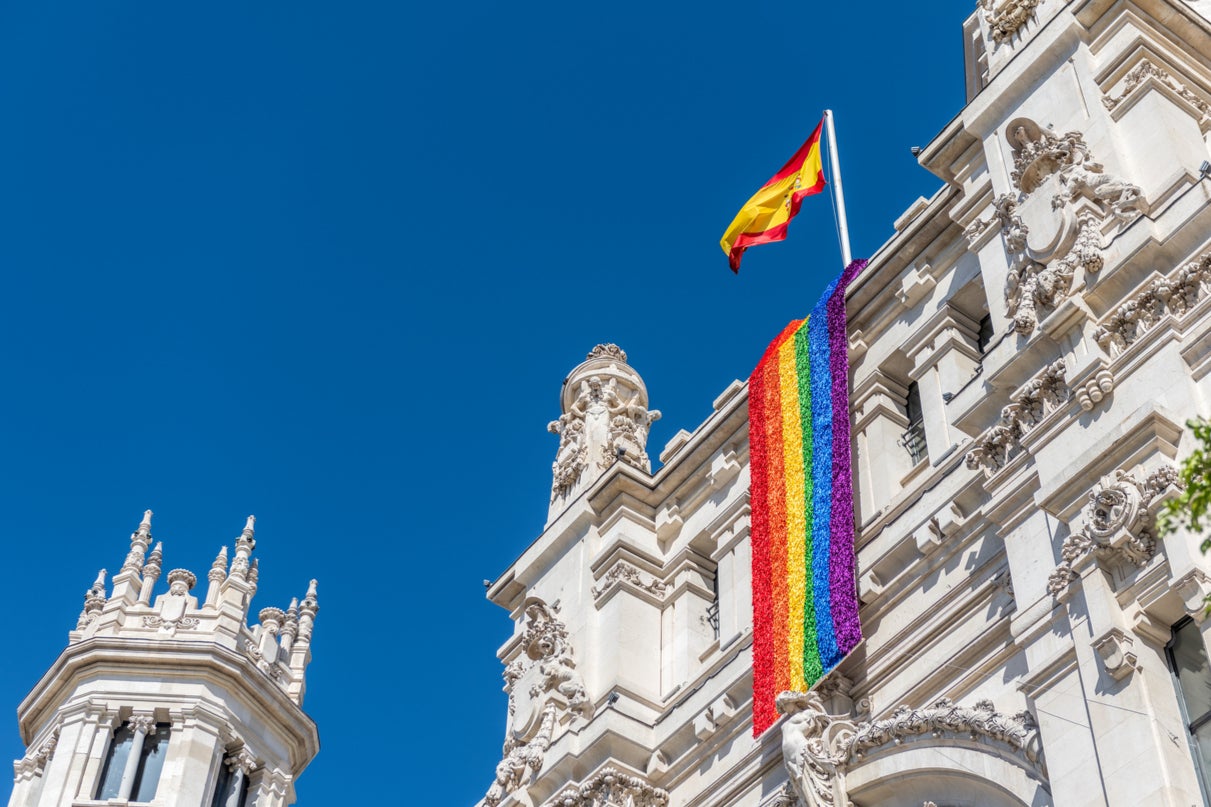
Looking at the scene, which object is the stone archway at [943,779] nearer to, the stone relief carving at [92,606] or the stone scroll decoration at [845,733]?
the stone scroll decoration at [845,733]

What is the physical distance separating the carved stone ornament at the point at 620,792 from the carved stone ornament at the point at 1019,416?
24.5 ft

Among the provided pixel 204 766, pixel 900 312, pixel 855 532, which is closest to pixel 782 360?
pixel 900 312

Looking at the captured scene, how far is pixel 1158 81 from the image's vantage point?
86.8 ft

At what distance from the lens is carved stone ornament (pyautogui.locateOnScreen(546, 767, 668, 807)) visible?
2805 cm

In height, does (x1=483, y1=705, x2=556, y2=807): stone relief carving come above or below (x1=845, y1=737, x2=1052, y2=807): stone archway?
above

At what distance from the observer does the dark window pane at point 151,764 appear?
46594 mm

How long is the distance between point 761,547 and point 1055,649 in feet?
27.9

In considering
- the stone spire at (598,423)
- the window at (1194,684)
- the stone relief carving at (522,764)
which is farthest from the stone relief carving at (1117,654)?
the stone spire at (598,423)

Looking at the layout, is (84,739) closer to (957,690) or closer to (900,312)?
(900,312)

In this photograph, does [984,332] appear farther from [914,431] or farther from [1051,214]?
[1051,214]

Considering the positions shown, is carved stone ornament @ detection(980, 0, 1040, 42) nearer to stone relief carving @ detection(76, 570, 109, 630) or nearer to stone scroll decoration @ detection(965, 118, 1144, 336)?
stone scroll decoration @ detection(965, 118, 1144, 336)

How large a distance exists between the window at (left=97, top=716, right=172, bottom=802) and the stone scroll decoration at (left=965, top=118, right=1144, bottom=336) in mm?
28464

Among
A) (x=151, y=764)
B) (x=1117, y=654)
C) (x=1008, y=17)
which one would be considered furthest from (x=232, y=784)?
(x=1117, y=654)

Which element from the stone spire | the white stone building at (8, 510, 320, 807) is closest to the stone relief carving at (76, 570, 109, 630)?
the white stone building at (8, 510, 320, 807)
